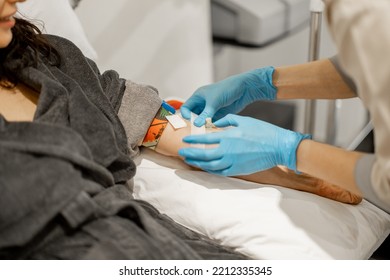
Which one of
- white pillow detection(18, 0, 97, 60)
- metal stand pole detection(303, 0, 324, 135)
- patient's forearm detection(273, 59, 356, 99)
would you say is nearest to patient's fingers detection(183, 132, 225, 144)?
patient's forearm detection(273, 59, 356, 99)

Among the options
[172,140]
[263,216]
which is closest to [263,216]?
[263,216]

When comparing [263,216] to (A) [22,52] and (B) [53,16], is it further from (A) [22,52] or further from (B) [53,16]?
(B) [53,16]

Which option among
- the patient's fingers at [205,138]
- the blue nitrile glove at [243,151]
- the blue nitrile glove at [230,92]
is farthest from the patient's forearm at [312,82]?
the patient's fingers at [205,138]

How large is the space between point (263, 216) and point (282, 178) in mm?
165

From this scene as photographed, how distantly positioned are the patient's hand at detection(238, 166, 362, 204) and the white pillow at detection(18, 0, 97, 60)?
66cm

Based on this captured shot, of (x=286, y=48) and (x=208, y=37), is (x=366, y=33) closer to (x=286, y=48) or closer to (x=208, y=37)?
(x=208, y=37)

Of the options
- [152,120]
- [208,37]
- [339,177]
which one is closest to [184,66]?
[208,37]

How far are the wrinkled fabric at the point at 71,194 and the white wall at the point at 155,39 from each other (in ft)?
2.58

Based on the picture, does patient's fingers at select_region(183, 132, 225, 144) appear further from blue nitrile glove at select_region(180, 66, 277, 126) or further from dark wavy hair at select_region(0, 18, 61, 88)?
dark wavy hair at select_region(0, 18, 61, 88)

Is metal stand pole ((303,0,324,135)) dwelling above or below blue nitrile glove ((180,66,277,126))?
above

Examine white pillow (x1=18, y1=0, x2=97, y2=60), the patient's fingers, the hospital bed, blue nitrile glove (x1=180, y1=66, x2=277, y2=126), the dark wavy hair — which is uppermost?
white pillow (x1=18, y1=0, x2=97, y2=60)

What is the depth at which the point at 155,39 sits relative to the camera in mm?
2010

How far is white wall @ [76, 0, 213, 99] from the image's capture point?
1.85m
